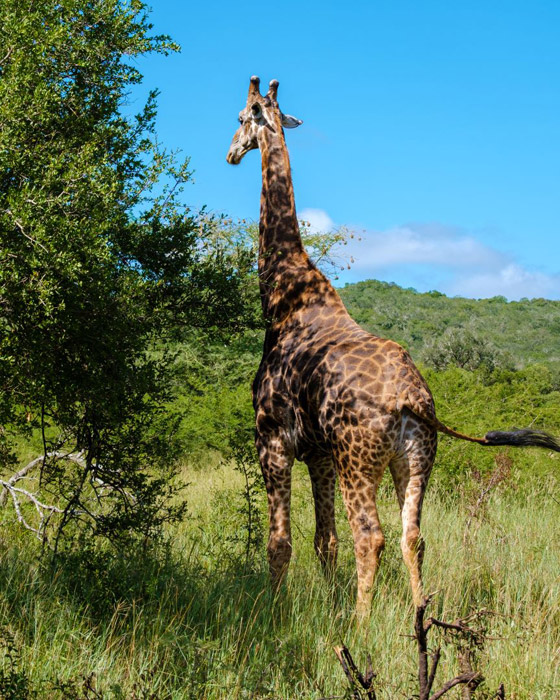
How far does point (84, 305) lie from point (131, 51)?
2672 millimetres

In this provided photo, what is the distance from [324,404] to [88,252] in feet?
6.14

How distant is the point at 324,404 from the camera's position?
5.26m

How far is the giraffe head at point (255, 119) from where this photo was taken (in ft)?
23.2

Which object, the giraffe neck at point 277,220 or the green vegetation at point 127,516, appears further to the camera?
the giraffe neck at point 277,220

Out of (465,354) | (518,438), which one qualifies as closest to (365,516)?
(518,438)

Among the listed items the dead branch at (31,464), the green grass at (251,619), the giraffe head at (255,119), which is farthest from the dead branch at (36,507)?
the giraffe head at (255,119)

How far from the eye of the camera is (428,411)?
16.4 feet

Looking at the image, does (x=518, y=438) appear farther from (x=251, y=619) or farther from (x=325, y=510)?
(x=251, y=619)

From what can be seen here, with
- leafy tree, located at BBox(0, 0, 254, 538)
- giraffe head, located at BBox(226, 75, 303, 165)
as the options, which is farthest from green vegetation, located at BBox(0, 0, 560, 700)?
giraffe head, located at BBox(226, 75, 303, 165)

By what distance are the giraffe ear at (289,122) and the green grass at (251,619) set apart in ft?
13.2

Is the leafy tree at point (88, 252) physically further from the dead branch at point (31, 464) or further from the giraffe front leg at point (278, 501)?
the giraffe front leg at point (278, 501)

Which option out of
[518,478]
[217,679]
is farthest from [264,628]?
[518,478]

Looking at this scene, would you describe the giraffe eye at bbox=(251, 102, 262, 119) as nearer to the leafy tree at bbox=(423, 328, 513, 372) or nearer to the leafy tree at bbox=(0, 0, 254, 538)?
the leafy tree at bbox=(0, 0, 254, 538)

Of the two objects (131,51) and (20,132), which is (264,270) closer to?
(131,51)
